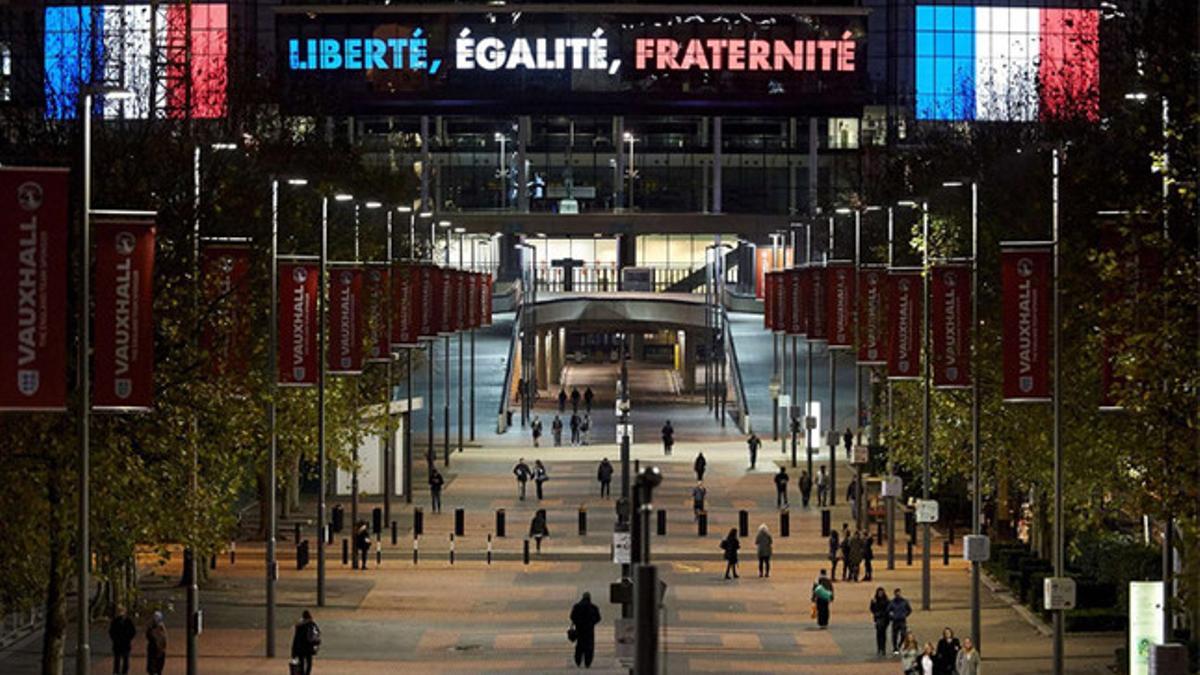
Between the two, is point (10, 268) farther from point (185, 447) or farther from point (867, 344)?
point (867, 344)

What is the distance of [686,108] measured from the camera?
521 ft

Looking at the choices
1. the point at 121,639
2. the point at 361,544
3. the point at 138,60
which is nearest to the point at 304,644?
the point at 121,639

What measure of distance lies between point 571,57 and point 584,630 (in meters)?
110

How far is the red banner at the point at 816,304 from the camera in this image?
8550 cm

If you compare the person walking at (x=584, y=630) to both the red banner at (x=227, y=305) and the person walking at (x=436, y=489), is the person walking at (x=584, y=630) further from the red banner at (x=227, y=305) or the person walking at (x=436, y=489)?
the person walking at (x=436, y=489)

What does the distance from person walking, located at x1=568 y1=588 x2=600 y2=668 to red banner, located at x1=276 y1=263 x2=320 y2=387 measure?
23.2ft

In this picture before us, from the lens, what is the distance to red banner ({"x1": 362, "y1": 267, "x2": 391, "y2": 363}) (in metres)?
69.4

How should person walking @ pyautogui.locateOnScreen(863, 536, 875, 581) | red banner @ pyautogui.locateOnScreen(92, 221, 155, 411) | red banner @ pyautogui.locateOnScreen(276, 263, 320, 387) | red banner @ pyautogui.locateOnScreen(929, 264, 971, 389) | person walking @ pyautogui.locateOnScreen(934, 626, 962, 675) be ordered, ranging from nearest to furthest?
red banner @ pyautogui.locateOnScreen(92, 221, 155, 411) < person walking @ pyautogui.locateOnScreen(934, 626, 962, 675) < red banner @ pyautogui.locateOnScreen(276, 263, 320, 387) < red banner @ pyautogui.locateOnScreen(929, 264, 971, 389) < person walking @ pyautogui.locateOnScreen(863, 536, 875, 581)

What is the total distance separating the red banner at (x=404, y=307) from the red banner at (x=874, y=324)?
1223 centimetres

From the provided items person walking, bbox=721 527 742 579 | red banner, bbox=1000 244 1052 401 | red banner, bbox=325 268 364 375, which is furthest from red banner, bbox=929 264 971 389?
person walking, bbox=721 527 742 579

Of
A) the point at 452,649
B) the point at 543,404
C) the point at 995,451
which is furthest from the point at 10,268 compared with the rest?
the point at 543,404

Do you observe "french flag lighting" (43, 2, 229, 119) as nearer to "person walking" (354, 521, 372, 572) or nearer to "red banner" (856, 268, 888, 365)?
"person walking" (354, 521, 372, 572)

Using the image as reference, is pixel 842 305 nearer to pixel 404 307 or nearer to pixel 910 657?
pixel 404 307

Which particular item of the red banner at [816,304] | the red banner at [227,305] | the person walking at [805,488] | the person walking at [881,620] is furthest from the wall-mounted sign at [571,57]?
the red banner at [227,305]
